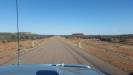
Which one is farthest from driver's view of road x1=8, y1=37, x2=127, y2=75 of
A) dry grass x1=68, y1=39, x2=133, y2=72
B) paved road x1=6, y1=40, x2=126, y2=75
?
dry grass x1=68, y1=39, x2=133, y2=72

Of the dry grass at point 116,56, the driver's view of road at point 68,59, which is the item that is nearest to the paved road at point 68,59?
the driver's view of road at point 68,59

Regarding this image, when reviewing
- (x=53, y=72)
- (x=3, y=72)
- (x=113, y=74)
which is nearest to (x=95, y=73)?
(x=53, y=72)

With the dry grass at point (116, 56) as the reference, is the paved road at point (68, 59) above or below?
above

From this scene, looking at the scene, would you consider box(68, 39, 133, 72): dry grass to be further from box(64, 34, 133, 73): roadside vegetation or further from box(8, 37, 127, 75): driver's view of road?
box(8, 37, 127, 75): driver's view of road

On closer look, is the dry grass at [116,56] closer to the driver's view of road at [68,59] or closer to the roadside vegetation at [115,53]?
the roadside vegetation at [115,53]

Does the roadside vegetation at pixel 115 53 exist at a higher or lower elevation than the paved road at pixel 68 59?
lower

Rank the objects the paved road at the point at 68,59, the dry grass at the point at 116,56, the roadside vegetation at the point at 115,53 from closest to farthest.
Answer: the paved road at the point at 68,59 → the dry grass at the point at 116,56 → the roadside vegetation at the point at 115,53

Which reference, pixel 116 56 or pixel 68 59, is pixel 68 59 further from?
pixel 116 56

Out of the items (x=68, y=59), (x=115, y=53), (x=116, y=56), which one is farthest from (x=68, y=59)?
(x=115, y=53)

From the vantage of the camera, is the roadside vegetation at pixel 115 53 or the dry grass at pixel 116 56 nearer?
the dry grass at pixel 116 56

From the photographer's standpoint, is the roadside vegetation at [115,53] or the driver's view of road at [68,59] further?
the roadside vegetation at [115,53]

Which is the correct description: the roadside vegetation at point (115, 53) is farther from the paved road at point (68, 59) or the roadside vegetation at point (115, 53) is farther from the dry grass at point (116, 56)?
the paved road at point (68, 59)

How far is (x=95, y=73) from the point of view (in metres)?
2.86

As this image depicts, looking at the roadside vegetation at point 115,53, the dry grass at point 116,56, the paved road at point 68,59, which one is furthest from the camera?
the roadside vegetation at point 115,53
